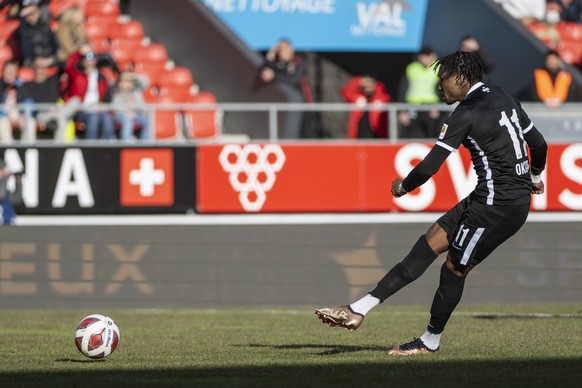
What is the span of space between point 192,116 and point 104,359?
33.0 ft

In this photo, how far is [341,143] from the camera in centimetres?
1834

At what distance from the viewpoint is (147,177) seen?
18391 millimetres

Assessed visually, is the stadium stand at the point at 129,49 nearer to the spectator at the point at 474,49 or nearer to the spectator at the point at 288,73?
the spectator at the point at 288,73

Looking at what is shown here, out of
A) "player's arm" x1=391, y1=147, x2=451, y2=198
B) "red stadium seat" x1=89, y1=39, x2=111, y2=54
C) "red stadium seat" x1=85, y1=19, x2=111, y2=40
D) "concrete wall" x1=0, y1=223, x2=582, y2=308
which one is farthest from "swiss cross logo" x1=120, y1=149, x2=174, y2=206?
"player's arm" x1=391, y1=147, x2=451, y2=198

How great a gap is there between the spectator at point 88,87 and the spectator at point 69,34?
84 cm

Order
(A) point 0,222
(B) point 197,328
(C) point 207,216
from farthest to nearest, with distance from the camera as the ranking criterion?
(C) point 207,216 < (A) point 0,222 < (B) point 197,328

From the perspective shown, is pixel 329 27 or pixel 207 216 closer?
pixel 207 216

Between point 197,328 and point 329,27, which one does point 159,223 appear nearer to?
point 197,328

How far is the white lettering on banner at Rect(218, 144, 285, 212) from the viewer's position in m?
18.3

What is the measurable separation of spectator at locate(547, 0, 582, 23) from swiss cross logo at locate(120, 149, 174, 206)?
34.5ft

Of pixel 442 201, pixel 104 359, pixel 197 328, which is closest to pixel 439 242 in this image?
pixel 104 359

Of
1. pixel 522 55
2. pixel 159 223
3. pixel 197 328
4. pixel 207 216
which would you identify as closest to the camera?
pixel 197 328

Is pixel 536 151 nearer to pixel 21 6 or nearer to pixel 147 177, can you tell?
pixel 147 177

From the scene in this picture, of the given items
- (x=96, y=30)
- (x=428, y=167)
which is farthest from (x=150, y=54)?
(x=428, y=167)
